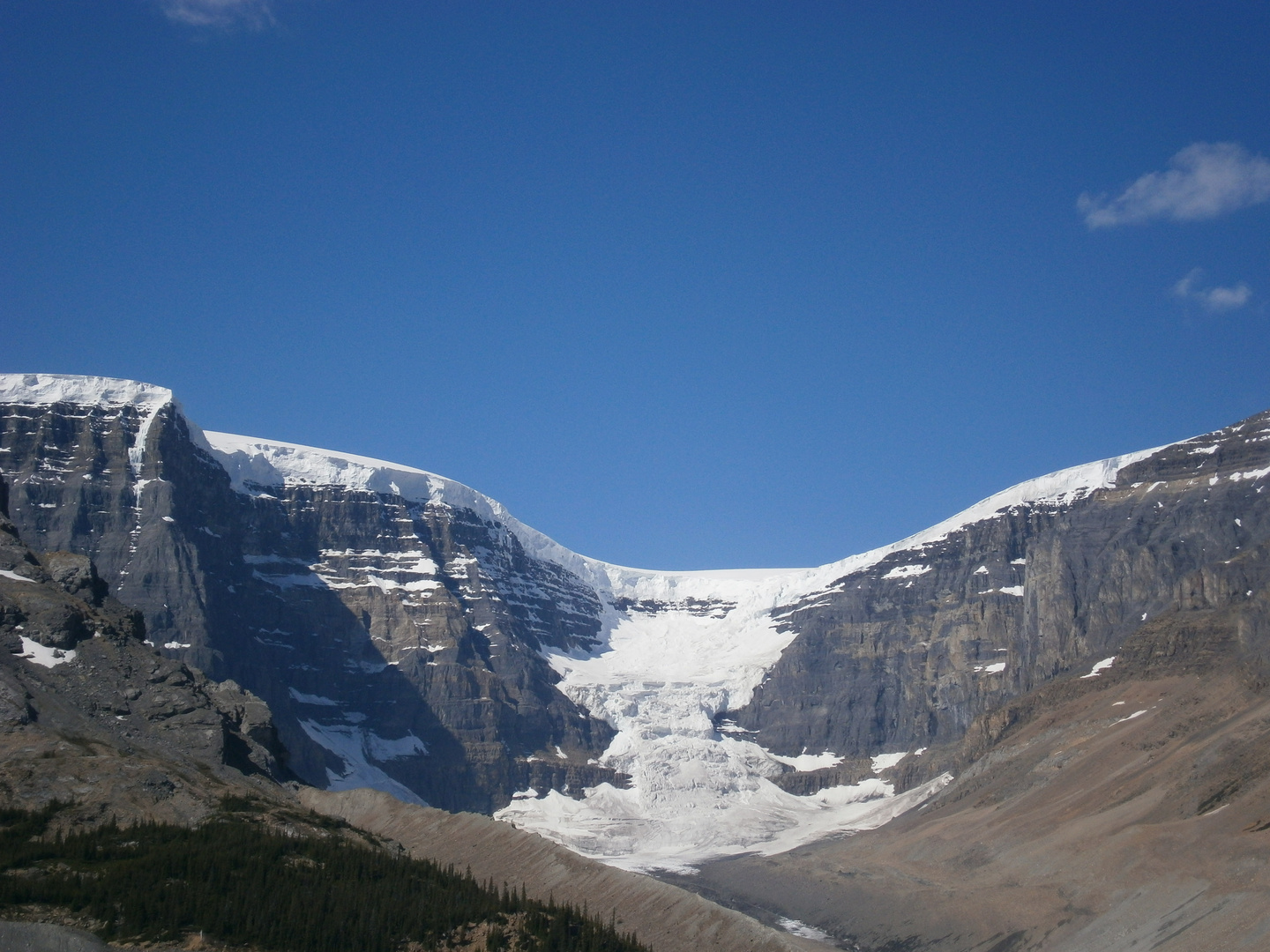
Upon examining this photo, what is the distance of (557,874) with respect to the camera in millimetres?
103000

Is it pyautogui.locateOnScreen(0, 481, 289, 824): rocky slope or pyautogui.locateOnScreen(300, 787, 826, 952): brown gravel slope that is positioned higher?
pyautogui.locateOnScreen(0, 481, 289, 824): rocky slope

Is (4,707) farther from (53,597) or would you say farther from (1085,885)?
(1085,885)

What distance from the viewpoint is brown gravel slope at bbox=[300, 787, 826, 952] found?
88938 mm

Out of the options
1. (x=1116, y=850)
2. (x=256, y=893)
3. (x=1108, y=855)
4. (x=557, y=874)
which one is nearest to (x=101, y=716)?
(x=557, y=874)

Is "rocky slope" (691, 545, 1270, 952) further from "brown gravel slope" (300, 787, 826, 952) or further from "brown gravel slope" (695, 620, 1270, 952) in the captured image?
"brown gravel slope" (300, 787, 826, 952)

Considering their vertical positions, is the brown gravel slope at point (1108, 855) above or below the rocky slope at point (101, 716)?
below

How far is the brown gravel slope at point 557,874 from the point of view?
88.9 metres

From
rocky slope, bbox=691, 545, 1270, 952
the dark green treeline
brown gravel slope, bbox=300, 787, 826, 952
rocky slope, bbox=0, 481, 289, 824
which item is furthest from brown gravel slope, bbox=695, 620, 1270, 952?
rocky slope, bbox=0, 481, 289, 824

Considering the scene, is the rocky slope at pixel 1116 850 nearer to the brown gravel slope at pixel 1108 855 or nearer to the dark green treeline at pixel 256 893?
the brown gravel slope at pixel 1108 855

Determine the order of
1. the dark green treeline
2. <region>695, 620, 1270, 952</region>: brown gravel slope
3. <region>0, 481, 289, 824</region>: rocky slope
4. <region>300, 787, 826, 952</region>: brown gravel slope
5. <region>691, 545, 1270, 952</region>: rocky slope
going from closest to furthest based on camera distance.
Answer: the dark green treeline → <region>0, 481, 289, 824</region>: rocky slope → <region>300, 787, 826, 952</region>: brown gravel slope → <region>695, 620, 1270, 952</region>: brown gravel slope → <region>691, 545, 1270, 952</region>: rocky slope

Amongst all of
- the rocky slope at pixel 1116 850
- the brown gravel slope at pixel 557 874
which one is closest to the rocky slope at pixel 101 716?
the brown gravel slope at pixel 557 874

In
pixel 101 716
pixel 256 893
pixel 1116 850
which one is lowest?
pixel 1116 850

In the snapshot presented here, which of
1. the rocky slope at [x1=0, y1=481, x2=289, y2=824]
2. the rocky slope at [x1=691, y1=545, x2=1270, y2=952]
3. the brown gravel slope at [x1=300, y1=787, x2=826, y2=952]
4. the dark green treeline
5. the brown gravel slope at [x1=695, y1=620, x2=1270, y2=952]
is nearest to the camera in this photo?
the dark green treeline

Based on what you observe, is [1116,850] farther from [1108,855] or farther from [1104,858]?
[1104,858]
